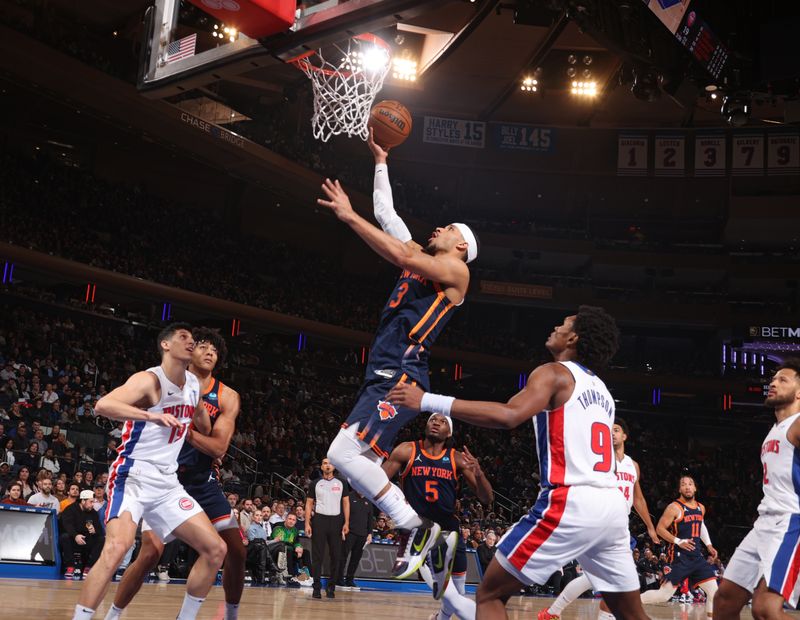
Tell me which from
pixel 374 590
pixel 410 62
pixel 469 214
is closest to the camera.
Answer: pixel 374 590

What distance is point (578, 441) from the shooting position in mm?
4469

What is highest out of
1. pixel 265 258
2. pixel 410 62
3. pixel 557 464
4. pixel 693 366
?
pixel 410 62

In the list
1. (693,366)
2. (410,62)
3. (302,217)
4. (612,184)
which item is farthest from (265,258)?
(693,366)

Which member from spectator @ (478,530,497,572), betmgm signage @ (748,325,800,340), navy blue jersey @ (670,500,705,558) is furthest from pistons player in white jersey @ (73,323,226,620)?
betmgm signage @ (748,325,800,340)

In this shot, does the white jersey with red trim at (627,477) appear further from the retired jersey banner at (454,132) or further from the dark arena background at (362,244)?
the retired jersey banner at (454,132)

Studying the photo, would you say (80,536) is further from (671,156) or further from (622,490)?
(671,156)

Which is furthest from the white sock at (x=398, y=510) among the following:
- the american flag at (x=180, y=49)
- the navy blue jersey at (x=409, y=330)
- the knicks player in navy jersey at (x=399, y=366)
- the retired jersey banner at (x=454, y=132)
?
the retired jersey banner at (x=454, y=132)

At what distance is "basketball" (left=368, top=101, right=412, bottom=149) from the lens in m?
7.05

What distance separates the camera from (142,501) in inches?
228

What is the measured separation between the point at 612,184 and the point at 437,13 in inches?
681

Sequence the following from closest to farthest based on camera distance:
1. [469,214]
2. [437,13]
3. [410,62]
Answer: [437,13]
[410,62]
[469,214]

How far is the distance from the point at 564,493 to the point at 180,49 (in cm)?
630

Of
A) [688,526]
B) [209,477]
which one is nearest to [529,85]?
[688,526]

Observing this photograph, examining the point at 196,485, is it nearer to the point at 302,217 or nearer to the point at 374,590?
the point at 374,590
